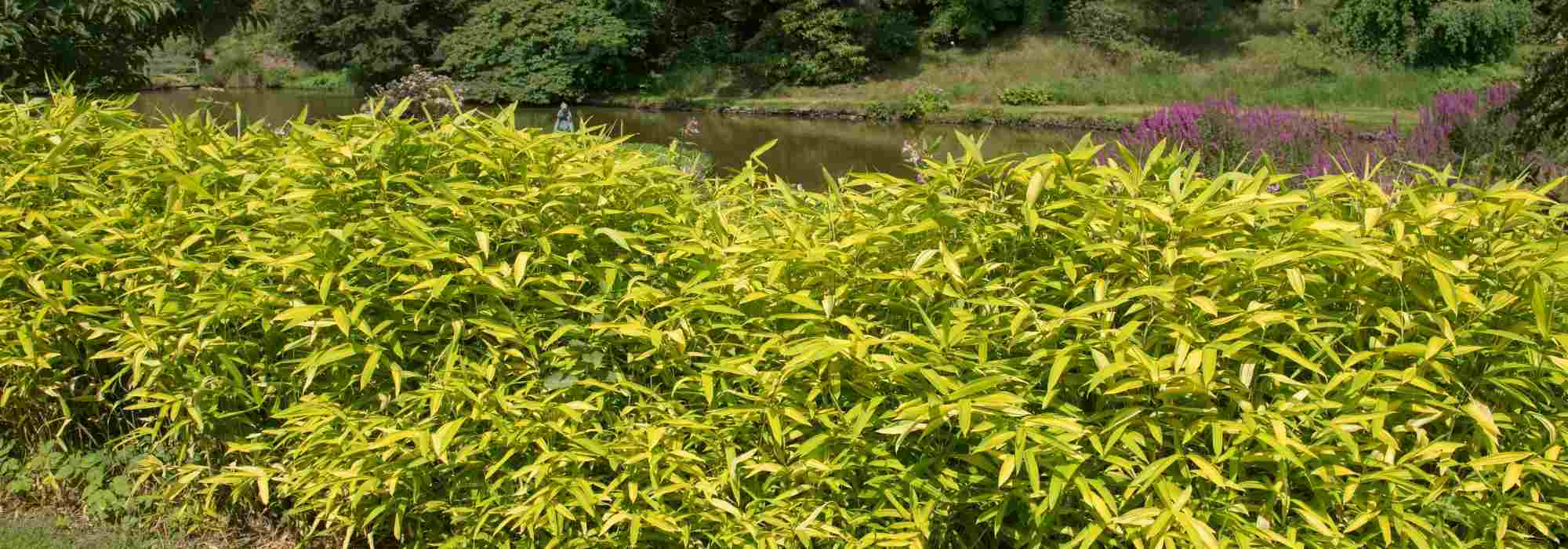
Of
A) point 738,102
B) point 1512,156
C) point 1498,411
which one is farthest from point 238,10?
point 738,102

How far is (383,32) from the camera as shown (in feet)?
123

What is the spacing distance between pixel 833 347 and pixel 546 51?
1274 inches

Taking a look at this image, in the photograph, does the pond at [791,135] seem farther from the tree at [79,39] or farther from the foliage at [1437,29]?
the foliage at [1437,29]

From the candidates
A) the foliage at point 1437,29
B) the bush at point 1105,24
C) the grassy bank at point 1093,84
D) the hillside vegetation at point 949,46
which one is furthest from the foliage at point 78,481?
the bush at point 1105,24

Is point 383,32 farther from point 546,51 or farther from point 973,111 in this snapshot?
point 973,111

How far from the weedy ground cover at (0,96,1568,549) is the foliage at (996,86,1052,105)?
22.4 meters

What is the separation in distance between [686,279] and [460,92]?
2086 centimetres

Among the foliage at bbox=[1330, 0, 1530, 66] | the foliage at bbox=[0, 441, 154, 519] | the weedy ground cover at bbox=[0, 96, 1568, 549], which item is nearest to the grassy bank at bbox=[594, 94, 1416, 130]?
the foliage at bbox=[1330, 0, 1530, 66]

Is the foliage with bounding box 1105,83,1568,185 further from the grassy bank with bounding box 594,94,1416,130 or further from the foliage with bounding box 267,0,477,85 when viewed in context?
the foliage with bounding box 267,0,477,85

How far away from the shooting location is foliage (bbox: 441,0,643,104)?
3206cm

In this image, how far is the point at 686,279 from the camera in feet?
9.32

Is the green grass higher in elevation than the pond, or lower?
higher

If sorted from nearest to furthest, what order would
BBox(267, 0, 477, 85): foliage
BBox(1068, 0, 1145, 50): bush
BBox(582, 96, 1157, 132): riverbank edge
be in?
1. BBox(582, 96, 1157, 132): riverbank edge
2. BBox(1068, 0, 1145, 50): bush
3. BBox(267, 0, 477, 85): foliage

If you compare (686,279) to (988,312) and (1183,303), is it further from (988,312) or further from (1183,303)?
(1183,303)
